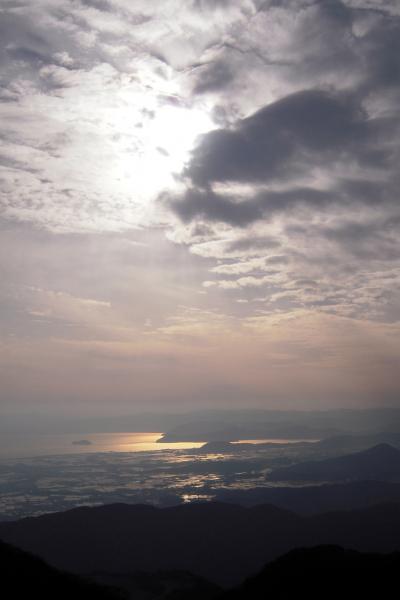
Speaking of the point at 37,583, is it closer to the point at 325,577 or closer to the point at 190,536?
the point at 325,577

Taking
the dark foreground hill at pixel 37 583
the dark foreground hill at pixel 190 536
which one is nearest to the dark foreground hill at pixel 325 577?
the dark foreground hill at pixel 37 583

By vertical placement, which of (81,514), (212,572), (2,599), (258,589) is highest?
(2,599)

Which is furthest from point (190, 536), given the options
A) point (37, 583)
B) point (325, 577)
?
point (37, 583)

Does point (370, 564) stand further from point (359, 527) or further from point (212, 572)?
point (359, 527)

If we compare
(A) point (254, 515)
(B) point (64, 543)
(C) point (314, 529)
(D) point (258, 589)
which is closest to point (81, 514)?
(B) point (64, 543)

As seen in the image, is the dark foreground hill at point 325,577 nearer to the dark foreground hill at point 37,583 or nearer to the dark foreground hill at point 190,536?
the dark foreground hill at point 37,583

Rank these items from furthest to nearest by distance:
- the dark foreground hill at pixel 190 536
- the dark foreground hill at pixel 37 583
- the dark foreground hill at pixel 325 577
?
the dark foreground hill at pixel 190 536
the dark foreground hill at pixel 325 577
the dark foreground hill at pixel 37 583

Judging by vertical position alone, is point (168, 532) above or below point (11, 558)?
below
